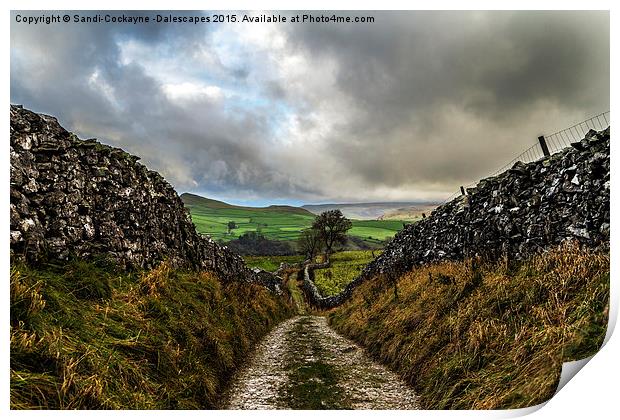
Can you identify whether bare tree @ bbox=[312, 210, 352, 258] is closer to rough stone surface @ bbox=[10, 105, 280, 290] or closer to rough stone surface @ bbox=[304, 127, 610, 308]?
rough stone surface @ bbox=[304, 127, 610, 308]

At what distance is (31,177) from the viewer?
549 cm

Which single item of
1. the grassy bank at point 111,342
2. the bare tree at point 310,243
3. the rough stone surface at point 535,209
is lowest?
the bare tree at point 310,243

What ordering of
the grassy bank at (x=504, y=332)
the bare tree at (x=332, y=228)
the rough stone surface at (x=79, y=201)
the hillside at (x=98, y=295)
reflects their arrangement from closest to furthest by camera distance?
the hillside at (x=98, y=295) → the grassy bank at (x=504, y=332) → the rough stone surface at (x=79, y=201) → the bare tree at (x=332, y=228)

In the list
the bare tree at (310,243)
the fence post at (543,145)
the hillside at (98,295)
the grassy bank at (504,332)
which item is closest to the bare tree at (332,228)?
the bare tree at (310,243)

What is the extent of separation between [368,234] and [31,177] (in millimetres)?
52699

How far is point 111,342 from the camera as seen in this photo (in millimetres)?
4812

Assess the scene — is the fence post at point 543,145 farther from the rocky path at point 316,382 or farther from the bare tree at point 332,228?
the bare tree at point 332,228

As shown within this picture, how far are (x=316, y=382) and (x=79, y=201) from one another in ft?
15.4

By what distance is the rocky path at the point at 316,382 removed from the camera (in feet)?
18.9

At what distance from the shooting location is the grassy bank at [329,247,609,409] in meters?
4.69

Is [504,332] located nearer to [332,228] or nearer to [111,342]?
[111,342]

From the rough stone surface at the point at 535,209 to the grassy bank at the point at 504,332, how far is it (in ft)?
Result: 1.36
